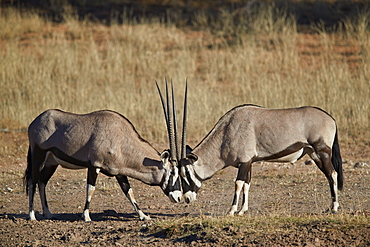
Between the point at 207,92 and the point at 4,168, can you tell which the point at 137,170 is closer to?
the point at 4,168

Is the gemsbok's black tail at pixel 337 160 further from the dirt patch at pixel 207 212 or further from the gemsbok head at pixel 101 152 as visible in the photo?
the gemsbok head at pixel 101 152

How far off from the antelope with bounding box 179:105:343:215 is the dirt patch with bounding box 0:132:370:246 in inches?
18.9

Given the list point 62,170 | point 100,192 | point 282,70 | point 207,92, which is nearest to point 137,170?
point 100,192

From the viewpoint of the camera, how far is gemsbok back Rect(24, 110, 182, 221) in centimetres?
761

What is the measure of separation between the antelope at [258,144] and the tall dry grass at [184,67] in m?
5.58

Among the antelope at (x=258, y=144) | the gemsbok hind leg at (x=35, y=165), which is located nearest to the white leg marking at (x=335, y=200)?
the antelope at (x=258, y=144)

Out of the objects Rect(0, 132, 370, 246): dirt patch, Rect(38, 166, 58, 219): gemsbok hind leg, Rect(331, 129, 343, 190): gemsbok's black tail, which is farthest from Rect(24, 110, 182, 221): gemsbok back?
Rect(331, 129, 343, 190): gemsbok's black tail

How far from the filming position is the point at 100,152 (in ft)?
24.9

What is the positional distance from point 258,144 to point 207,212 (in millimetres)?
1153

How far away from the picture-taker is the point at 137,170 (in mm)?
7715

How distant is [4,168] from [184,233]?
6.38m

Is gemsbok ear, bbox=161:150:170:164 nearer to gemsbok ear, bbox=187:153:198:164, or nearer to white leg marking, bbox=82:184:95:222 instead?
gemsbok ear, bbox=187:153:198:164

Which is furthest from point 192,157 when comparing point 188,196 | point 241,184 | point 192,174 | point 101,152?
point 101,152

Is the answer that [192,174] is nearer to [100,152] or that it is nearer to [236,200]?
[236,200]
